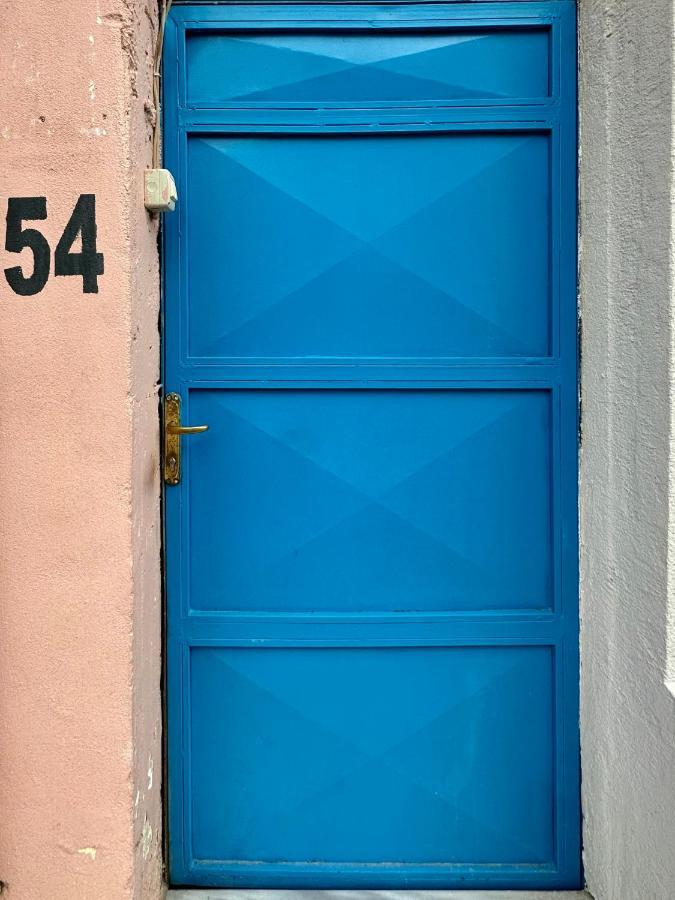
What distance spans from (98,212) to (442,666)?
1.56 m

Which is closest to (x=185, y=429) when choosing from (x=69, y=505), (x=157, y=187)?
(x=69, y=505)

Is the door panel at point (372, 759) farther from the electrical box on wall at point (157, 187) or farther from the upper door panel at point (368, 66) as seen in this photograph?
the upper door panel at point (368, 66)

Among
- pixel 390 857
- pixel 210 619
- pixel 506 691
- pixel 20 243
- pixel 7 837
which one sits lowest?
pixel 390 857

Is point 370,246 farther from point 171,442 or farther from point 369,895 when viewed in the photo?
point 369,895

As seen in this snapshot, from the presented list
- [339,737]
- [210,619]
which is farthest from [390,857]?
[210,619]

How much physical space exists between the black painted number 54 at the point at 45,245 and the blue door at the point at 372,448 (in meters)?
0.36

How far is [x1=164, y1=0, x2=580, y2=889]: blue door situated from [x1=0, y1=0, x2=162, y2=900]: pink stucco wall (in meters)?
0.33

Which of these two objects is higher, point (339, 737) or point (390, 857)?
point (339, 737)

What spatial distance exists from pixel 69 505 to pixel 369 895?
55.7 inches

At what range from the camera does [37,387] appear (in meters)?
2.00

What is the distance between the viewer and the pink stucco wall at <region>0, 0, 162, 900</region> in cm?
198

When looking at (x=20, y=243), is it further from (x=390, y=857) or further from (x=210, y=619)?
(x=390, y=857)

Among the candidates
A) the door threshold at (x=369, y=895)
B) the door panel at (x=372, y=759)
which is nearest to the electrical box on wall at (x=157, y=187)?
the door panel at (x=372, y=759)

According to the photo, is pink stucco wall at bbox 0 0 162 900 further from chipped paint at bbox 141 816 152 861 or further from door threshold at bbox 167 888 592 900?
door threshold at bbox 167 888 592 900
